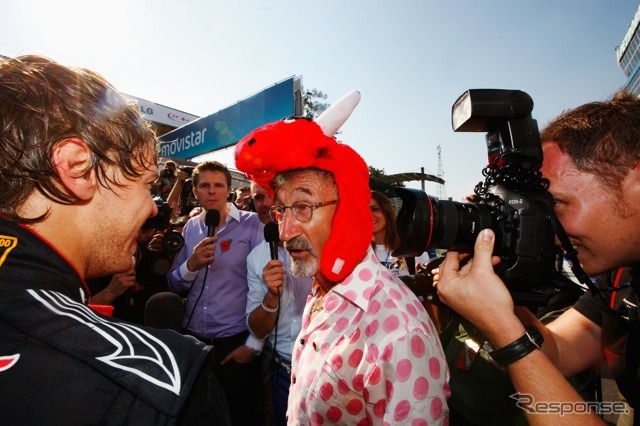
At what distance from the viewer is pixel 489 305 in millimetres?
1164

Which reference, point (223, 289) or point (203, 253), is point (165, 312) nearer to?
point (203, 253)

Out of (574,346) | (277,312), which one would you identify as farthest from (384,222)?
(574,346)

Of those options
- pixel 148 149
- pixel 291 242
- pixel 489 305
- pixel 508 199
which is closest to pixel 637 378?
pixel 489 305

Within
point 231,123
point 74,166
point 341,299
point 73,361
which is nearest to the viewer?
point 73,361

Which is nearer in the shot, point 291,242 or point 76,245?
point 76,245

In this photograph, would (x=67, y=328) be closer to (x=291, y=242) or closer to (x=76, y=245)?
(x=76, y=245)

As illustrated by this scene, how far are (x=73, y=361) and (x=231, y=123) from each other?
5.92 m

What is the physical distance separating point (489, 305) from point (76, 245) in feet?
4.26

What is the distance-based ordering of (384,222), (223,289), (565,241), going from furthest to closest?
(384,222), (223,289), (565,241)

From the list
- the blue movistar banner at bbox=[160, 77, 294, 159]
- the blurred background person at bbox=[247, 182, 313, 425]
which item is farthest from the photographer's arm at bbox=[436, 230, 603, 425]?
the blue movistar banner at bbox=[160, 77, 294, 159]

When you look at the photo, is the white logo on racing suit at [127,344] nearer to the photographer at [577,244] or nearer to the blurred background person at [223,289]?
the photographer at [577,244]

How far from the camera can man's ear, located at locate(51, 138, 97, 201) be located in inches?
35.7

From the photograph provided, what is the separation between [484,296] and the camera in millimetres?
1174

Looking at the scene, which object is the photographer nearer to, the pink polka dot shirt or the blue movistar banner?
the pink polka dot shirt
